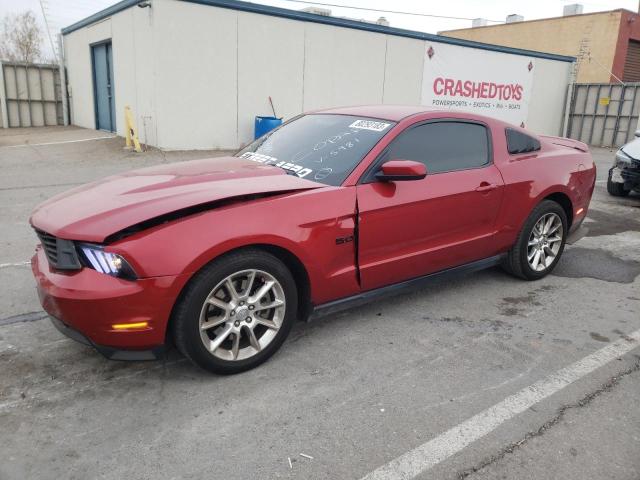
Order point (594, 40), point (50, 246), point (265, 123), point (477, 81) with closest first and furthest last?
point (50, 246) < point (265, 123) < point (477, 81) < point (594, 40)

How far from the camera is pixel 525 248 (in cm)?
472

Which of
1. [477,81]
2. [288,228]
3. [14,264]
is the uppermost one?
[477,81]

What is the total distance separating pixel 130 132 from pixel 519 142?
1023 centimetres

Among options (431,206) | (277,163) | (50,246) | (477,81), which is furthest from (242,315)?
(477,81)

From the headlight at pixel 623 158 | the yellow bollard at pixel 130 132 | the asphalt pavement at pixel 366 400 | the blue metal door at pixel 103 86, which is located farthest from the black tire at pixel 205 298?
the blue metal door at pixel 103 86

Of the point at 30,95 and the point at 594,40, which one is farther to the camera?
the point at 594,40

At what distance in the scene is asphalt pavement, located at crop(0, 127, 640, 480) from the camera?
8.01ft

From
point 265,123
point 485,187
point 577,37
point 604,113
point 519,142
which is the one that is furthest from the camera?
point 577,37

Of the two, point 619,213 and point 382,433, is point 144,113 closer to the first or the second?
point 619,213

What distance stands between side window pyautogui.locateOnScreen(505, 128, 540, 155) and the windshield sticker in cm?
192

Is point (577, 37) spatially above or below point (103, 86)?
above

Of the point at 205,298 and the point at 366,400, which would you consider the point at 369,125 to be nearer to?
the point at 205,298

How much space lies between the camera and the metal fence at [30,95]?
16219mm

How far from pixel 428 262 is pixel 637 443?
5.75 feet
